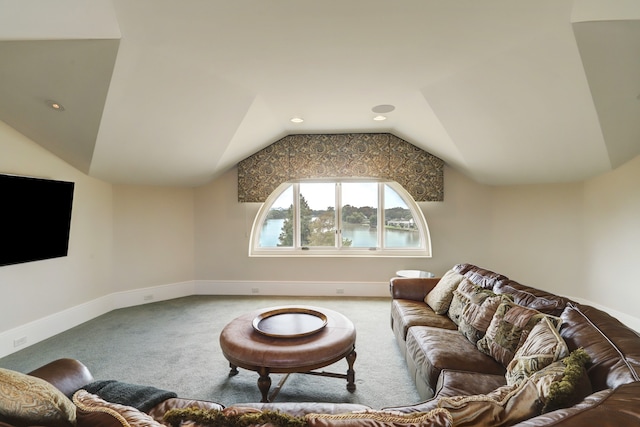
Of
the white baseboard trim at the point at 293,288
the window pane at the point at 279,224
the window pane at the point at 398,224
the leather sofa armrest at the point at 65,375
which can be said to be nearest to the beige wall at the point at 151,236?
the white baseboard trim at the point at 293,288

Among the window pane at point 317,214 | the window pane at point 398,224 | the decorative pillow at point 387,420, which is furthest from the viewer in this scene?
the window pane at point 317,214

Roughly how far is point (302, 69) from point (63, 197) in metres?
3.15

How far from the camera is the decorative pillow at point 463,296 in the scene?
227cm

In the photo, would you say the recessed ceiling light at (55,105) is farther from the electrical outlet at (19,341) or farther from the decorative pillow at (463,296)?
the decorative pillow at (463,296)

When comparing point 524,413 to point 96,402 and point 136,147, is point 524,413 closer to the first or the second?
point 96,402

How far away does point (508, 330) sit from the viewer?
5.79 feet

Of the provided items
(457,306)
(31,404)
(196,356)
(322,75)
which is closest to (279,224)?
(196,356)

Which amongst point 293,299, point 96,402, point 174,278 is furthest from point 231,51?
point 174,278

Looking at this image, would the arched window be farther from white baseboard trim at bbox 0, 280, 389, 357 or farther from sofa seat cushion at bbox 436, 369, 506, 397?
sofa seat cushion at bbox 436, 369, 506, 397

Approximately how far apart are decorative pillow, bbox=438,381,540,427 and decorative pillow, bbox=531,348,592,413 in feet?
0.11

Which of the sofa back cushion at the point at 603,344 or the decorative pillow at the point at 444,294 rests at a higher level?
the sofa back cushion at the point at 603,344

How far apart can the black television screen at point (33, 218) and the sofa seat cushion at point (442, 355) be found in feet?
12.8

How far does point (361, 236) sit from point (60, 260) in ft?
13.8

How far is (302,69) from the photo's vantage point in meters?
2.60
